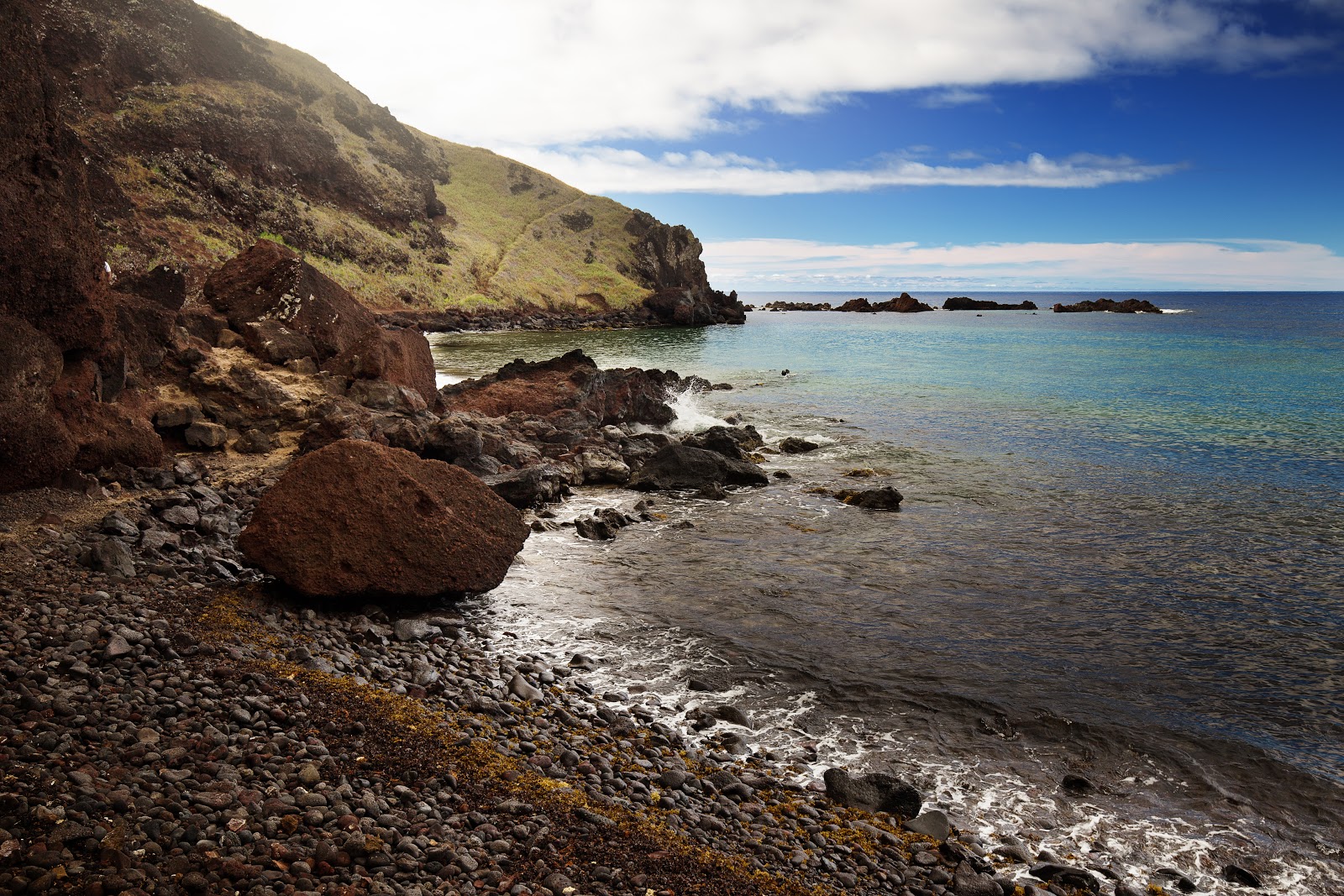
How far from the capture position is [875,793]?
721 centimetres

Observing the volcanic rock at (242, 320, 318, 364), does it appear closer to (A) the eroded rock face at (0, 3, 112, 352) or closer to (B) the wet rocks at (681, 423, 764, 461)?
(A) the eroded rock face at (0, 3, 112, 352)

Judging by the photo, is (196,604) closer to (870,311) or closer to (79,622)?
(79,622)

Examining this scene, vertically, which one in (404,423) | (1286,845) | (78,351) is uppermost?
(78,351)

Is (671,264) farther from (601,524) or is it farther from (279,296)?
(601,524)

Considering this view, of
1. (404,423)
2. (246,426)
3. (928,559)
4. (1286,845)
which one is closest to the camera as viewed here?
(1286,845)

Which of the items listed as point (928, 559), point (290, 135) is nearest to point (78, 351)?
point (928, 559)

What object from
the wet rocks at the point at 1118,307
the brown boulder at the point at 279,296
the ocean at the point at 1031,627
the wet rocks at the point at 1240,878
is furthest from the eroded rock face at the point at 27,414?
the wet rocks at the point at 1118,307

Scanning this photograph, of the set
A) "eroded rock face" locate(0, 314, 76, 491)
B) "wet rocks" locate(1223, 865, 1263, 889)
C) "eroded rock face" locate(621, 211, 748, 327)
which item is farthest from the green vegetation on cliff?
"wet rocks" locate(1223, 865, 1263, 889)

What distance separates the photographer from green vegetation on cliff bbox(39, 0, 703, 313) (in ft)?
222

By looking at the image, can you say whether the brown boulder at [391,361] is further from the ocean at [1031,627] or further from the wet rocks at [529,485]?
the ocean at [1031,627]

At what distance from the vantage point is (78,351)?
1189cm

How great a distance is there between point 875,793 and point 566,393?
2053cm

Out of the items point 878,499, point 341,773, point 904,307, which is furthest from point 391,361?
point 904,307

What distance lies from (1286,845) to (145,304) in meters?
19.8
